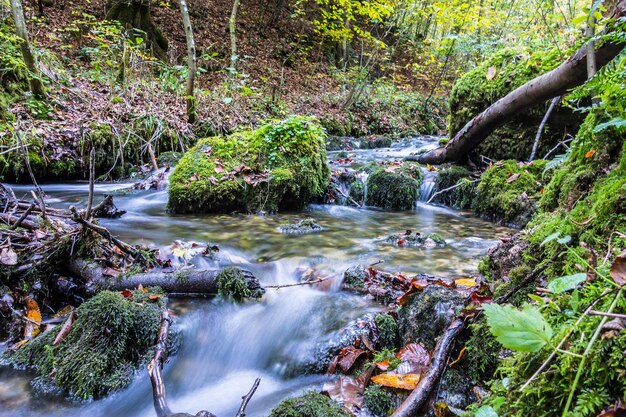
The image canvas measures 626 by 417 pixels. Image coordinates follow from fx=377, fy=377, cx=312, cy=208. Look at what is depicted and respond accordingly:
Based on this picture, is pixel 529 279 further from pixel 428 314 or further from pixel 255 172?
pixel 255 172

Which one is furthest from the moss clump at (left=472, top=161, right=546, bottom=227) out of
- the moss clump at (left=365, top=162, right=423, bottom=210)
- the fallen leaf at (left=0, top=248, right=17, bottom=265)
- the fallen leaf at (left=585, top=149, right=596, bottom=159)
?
the fallen leaf at (left=0, top=248, right=17, bottom=265)

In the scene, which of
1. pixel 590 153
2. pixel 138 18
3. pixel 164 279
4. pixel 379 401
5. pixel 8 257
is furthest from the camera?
pixel 138 18

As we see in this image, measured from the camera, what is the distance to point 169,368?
2.61 meters

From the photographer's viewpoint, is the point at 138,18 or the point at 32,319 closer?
the point at 32,319

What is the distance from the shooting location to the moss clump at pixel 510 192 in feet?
18.2

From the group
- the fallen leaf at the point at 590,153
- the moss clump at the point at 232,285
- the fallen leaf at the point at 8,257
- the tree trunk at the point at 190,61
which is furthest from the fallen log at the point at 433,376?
the tree trunk at the point at 190,61

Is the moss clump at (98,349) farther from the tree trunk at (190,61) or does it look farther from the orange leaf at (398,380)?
the tree trunk at (190,61)

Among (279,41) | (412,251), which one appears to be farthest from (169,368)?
(279,41)

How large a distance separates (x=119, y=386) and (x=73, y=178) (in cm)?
707

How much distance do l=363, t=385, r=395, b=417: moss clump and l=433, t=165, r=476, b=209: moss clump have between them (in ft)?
17.9

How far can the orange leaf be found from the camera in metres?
1.93

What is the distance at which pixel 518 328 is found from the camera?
895mm

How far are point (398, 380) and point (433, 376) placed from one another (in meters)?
0.24

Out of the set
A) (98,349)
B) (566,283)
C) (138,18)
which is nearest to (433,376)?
(566,283)
